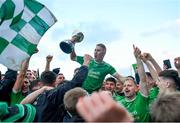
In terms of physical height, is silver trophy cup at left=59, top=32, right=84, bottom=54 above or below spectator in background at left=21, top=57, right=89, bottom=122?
above

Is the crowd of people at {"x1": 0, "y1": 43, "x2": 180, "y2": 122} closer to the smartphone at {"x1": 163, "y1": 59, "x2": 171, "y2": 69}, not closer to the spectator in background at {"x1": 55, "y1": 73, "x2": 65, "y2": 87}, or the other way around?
the spectator in background at {"x1": 55, "y1": 73, "x2": 65, "y2": 87}

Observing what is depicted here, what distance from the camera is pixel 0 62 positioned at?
21.4 ft

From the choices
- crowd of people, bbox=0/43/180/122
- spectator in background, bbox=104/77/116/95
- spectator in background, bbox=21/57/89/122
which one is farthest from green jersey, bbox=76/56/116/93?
spectator in background, bbox=21/57/89/122

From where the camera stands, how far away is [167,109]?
87.7 inches

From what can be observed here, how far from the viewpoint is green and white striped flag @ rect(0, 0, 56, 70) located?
21.9 feet

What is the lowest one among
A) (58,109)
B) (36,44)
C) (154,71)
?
(58,109)

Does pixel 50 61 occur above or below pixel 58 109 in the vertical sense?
above

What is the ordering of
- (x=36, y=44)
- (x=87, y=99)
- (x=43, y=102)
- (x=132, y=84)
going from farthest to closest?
1. (x=36, y=44)
2. (x=132, y=84)
3. (x=43, y=102)
4. (x=87, y=99)

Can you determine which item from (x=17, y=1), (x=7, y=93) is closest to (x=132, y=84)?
(x=7, y=93)

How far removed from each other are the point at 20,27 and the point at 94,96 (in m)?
5.91

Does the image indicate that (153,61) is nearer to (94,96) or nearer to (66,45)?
(66,45)

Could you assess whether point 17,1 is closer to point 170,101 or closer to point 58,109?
point 58,109

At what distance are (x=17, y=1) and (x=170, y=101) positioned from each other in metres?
4.99

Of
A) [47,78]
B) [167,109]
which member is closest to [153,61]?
[47,78]
